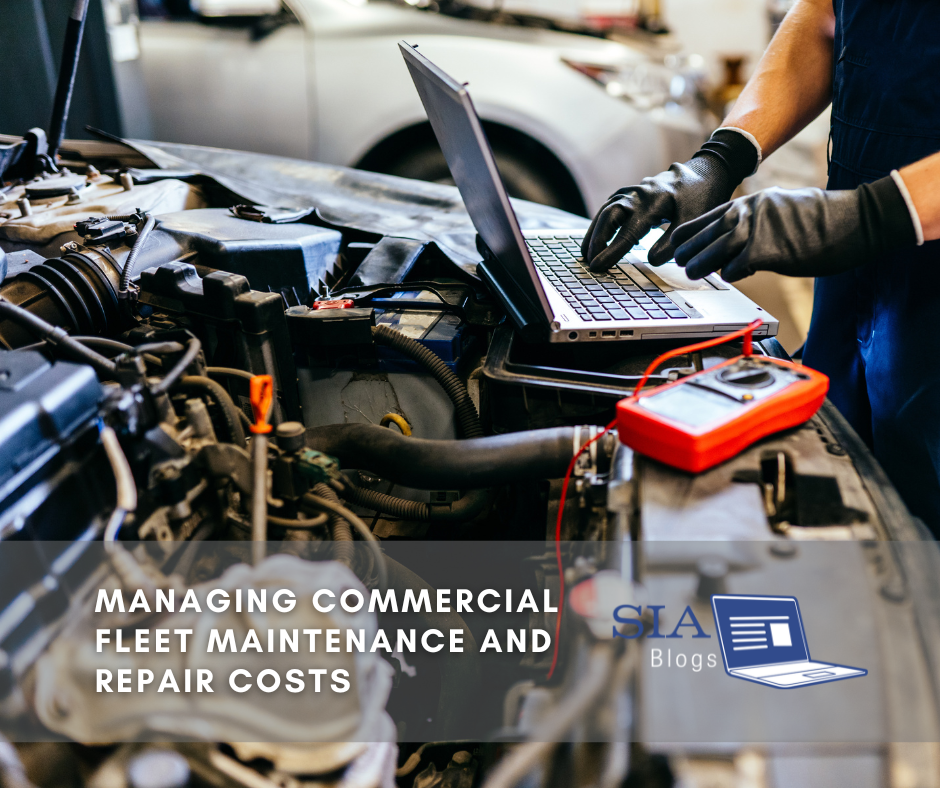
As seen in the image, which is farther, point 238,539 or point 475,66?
point 475,66

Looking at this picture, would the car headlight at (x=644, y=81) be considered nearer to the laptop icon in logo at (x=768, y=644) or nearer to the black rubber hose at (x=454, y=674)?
the black rubber hose at (x=454, y=674)

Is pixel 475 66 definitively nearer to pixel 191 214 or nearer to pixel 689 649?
pixel 191 214

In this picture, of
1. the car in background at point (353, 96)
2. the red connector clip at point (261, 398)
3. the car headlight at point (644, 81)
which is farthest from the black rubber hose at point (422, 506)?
the car headlight at point (644, 81)

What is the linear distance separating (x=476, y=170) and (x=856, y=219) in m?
0.44

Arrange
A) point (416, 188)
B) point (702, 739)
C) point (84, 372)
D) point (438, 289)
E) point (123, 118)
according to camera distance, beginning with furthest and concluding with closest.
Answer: point (123, 118)
point (416, 188)
point (438, 289)
point (84, 372)
point (702, 739)

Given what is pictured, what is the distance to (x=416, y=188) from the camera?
1508 mm

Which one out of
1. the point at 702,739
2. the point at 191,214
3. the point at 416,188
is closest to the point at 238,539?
the point at 702,739

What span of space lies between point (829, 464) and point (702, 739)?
292mm

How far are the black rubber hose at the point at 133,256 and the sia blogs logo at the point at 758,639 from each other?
71cm

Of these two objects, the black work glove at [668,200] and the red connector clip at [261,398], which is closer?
the red connector clip at [261,398]

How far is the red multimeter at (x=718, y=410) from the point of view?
1.99 ft

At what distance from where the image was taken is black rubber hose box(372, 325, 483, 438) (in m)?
0.89
